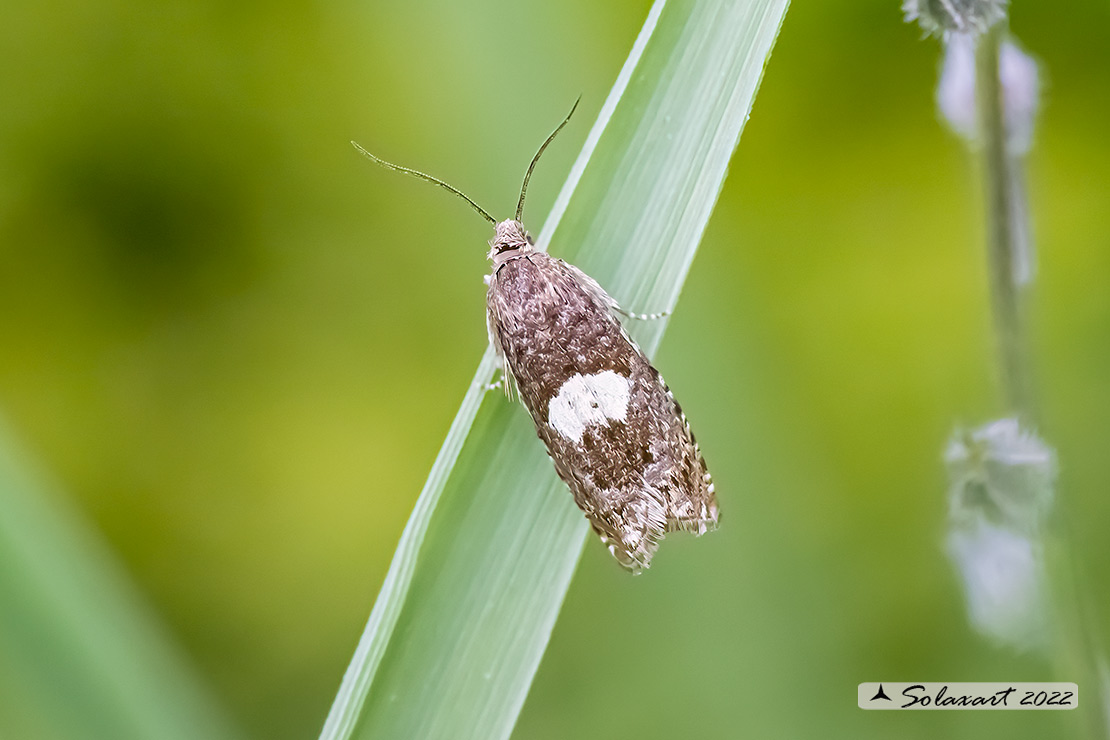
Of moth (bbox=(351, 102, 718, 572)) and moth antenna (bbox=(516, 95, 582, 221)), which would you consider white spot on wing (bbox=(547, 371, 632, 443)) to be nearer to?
moth (bbox=(351, 102, 718, 572))

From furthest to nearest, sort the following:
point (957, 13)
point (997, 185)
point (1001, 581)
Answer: point (1001, 581) < point (997, 185) < point (957, 13)

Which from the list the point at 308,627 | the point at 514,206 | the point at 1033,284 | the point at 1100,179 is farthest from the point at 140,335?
the point at 1100,179

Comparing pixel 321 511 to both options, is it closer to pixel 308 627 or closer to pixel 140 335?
pixel 308 627

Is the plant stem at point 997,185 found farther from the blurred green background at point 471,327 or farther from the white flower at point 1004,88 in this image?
the blurred green background at point 471,327

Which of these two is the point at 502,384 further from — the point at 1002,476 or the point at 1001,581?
the point at 1001,581

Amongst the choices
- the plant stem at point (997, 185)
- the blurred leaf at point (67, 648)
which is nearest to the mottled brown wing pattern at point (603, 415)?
the plant stem at point (997, 185)

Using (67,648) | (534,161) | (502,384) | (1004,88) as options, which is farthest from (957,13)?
(67,648)
